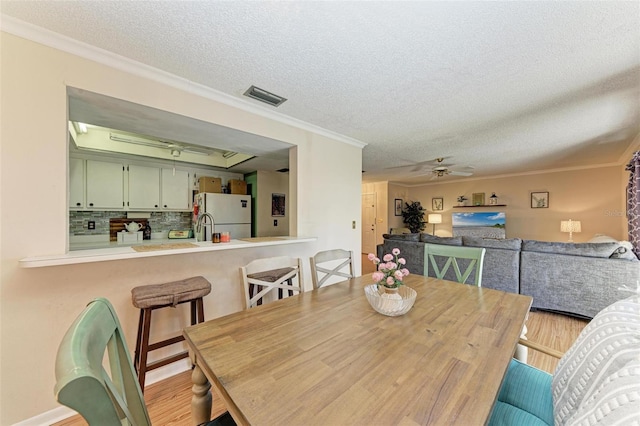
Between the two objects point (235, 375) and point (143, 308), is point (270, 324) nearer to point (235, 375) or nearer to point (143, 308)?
point (235, 375)

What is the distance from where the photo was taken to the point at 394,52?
1.48 m

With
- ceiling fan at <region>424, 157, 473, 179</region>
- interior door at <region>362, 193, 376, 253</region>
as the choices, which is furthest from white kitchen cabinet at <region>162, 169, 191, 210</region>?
interior door at <region>362, 193, 376, 253</region>

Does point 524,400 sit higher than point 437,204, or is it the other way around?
point 437,204

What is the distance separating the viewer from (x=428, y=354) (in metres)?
0.89

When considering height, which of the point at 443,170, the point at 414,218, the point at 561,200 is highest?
the point at 443,170

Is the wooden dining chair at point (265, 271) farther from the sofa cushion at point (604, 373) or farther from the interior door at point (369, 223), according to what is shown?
the interior door at point (369, 223)

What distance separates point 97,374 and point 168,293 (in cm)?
128

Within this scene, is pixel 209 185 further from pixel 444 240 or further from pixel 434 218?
pixel 434 218

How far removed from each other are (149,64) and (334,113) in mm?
1506

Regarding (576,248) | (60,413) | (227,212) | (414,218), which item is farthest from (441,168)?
(60,413)

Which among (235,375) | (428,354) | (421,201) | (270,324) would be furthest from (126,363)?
(421,201)

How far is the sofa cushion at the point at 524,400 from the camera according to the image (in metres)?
0.92

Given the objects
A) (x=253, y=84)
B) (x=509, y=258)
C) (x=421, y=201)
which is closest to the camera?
(x=253, y=84)

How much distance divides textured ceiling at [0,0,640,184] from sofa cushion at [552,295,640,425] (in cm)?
140
